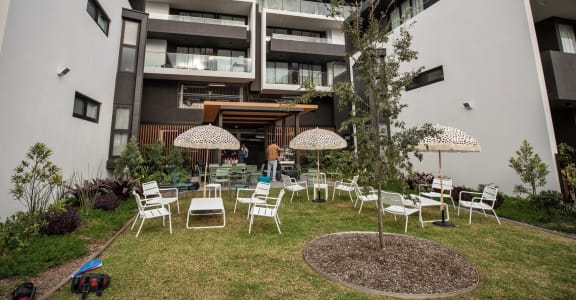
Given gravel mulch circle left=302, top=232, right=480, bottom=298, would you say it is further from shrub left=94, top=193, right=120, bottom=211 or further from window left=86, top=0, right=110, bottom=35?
window left=86, top=0, right=110, bottom=35

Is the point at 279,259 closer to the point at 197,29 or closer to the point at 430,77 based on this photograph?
the point at 430,77

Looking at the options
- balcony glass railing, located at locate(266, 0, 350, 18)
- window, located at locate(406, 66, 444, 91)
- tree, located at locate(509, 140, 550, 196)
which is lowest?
tree, located at locate(509, 140, 550, 196)

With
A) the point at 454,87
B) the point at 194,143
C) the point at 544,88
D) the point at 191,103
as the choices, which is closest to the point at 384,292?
the point at 194,143

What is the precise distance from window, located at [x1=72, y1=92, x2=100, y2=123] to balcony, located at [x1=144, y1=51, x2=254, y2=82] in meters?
6.06

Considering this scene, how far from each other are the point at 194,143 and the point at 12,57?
3.65 metres

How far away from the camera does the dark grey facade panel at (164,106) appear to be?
14078mm

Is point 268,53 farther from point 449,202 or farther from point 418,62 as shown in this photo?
point 449,202

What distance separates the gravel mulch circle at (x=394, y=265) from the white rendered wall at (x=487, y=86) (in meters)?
6.06

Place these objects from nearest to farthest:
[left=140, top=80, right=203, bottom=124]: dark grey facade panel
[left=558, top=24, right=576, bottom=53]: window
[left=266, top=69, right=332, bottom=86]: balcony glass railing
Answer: [left=558, top=24, right=576, bottom=53]: window < [left=140, top=80, right=203, bottom=124]: dark grey facade panel < [left=266, top=69, right=332, bottom=86]: balcony glass railing

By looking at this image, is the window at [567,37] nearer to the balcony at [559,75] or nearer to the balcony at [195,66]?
the balcony at [559,75]

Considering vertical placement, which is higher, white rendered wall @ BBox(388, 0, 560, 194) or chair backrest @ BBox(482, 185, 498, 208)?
white rendered wall @ BBox(388, 0, 560, 194)

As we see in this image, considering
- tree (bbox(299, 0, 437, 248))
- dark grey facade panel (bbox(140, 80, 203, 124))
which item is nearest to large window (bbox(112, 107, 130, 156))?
dark grey facade panel (bbox(140, 80, 203, 124))

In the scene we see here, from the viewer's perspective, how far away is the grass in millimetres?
2537

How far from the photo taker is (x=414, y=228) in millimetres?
4812
